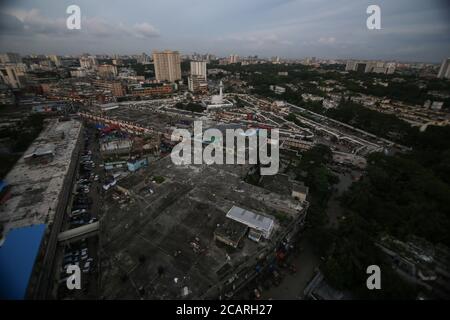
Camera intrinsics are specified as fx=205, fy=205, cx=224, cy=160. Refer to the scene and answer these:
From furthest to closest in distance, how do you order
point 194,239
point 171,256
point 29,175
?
point 29,175 < point 194,239 < point 171,256

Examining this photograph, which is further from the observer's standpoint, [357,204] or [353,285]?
[357,204]

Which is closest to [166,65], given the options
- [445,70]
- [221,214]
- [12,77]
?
[12,77]

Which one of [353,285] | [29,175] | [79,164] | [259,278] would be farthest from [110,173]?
[353,285]

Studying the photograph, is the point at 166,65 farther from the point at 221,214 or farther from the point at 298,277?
the point at 298,277

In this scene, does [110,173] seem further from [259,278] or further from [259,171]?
[259,278]

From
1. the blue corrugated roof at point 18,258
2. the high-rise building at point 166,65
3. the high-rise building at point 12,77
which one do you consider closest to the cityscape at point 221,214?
the blue corrugated roof at point 18,258

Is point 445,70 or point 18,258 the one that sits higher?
point 445,70
